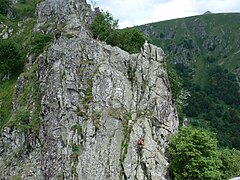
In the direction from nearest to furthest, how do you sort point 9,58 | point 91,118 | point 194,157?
point 194,157, point 91,118, point 9,58

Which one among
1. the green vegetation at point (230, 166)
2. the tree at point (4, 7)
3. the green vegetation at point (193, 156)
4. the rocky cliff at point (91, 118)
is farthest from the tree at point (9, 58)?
the green vegetation at point (230, 166)

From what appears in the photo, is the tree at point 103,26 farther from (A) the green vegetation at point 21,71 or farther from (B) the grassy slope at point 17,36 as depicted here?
(B) the grassy slope at point 17,36

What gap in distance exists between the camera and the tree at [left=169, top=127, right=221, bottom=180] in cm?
4056

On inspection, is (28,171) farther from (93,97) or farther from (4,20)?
(4,20)

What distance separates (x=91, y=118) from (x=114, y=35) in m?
24.0

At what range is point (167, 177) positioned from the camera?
138ft

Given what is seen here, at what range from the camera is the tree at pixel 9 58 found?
240ft

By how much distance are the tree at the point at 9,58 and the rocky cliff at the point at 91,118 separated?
57.7 feet

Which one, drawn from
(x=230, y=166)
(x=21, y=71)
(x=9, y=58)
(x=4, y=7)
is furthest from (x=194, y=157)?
(x=4, y=7)

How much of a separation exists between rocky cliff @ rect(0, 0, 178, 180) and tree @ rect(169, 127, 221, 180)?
1.82 meters

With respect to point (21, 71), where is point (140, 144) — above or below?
below

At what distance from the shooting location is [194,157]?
4122 cm

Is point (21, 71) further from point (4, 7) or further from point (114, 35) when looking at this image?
point (4, 7)

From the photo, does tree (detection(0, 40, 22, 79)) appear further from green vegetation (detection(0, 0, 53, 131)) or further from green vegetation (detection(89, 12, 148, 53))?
green vegetation (detection(89, 12, 148, 53))
